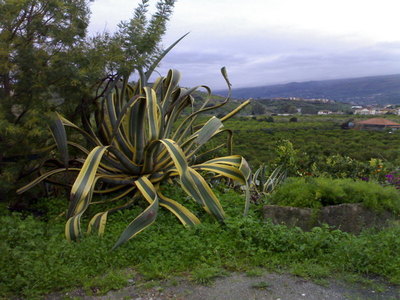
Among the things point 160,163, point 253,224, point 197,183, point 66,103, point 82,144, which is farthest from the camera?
point 82,144

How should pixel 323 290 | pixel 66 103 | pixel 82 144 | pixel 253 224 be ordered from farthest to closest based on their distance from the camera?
pixel 82 144 → pixel 66 103 → pixel 253 224 → pixel 323 290

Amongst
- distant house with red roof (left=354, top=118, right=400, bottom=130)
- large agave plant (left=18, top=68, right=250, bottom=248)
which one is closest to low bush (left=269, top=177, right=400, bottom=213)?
large agave plant (left=18, top=68, right=250, bottom=248)

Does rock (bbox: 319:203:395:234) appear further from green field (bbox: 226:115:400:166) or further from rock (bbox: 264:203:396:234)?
green field (bbox: 226:115:400:166)

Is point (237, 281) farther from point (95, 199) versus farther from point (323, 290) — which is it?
point (95, 199)

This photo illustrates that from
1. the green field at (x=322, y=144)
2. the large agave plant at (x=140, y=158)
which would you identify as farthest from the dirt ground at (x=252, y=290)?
the green field at (x=322, y=144)

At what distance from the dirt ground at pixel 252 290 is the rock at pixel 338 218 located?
3.62 feet

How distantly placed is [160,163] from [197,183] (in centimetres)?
88

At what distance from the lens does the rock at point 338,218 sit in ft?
13.2

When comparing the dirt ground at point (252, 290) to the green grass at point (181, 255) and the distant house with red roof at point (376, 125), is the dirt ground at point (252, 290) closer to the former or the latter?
the green grass at point (181, 255)

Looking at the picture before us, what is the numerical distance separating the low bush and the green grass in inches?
16.5

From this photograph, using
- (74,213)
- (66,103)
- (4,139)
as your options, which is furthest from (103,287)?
(66,103)

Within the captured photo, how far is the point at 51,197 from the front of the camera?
16.7ft

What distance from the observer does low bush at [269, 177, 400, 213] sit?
4168 millimetres

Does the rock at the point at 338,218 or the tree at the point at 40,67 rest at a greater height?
the tree at the point at 40,67
